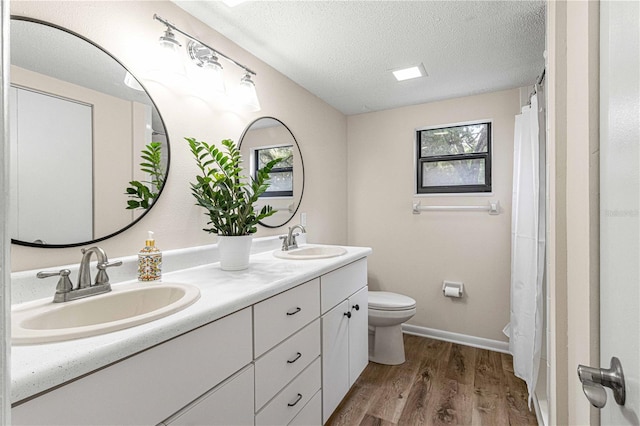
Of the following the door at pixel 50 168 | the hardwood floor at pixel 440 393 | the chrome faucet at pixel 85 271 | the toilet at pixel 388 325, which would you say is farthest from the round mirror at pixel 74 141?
the toilet at pixel 388 325

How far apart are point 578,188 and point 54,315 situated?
61.2 inches

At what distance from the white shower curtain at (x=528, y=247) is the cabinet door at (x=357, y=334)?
98cm

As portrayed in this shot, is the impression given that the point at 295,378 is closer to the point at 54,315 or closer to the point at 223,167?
the point at 54,315

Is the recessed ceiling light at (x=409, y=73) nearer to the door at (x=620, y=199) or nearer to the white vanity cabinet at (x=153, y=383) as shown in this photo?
the door at (x=620, y=199)

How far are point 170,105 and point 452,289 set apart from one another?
8.17 ft

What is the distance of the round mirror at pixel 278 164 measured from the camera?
1970mm

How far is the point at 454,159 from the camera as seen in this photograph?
279cm

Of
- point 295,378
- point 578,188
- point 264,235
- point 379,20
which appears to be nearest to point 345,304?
point 295,378

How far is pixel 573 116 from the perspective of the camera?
94 cm

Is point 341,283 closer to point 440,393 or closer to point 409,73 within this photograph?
point 440,393

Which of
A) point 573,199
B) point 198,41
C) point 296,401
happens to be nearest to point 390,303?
point 296,401

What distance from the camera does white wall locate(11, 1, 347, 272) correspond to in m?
1.12

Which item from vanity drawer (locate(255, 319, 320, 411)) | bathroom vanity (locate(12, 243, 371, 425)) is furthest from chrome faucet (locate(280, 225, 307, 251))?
vanity drawer (locate(255, 319, 320, 411))

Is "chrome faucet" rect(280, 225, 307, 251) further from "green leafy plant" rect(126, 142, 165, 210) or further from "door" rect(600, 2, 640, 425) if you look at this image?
"door" rect(600, 2, 640, 425)
